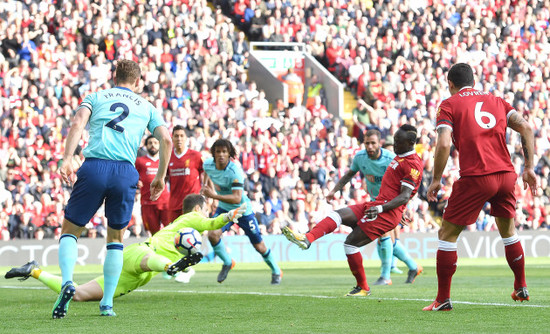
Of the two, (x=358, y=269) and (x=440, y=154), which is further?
(x=358, y=269)

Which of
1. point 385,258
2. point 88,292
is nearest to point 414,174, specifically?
point 385,258

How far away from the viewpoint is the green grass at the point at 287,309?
25.0 ft

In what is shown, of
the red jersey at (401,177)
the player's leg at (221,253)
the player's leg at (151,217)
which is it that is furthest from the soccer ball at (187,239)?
the player's leg at (151,217)

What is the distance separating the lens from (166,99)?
24562 millimetres

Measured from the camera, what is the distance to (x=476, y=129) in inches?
356

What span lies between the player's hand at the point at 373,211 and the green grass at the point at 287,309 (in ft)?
2.90

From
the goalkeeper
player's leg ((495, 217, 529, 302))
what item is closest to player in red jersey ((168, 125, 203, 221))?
the goalkeeper

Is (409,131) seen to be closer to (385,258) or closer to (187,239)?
(187,239)

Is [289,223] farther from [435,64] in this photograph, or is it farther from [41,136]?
[435,64]

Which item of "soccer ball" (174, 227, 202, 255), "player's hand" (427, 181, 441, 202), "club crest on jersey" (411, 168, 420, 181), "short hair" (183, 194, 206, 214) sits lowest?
"soccer ball" (174, 227, 202, 255)

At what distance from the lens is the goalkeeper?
9555 millimetres

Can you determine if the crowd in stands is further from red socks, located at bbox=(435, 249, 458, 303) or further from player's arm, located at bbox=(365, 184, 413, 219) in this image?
red socks, located at bbox=(435, 249, 458, 303)

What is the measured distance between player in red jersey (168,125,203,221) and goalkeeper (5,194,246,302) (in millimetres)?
3510

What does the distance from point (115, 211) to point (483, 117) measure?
3.34m
